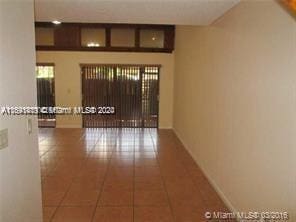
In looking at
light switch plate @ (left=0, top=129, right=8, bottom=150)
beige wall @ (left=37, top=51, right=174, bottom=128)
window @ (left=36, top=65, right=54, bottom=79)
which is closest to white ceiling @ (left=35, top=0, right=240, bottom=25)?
light switch plate @ (left=0, top=129, right=8, bottom=150)

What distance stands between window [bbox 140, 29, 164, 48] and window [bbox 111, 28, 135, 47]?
29 centimetres

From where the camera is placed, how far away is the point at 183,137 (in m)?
6.26

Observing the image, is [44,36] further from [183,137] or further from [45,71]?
[183,137]

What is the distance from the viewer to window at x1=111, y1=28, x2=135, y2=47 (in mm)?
7840

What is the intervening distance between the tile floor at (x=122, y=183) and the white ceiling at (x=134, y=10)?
7.25 ft

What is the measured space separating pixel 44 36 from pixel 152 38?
313 centimetres

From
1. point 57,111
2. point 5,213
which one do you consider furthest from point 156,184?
point 57,111

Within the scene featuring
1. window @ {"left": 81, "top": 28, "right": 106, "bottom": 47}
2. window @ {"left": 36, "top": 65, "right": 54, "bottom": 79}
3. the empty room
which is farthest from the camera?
window @ {"left": 36, "top": 65, "right": 54, "bottom": 79}

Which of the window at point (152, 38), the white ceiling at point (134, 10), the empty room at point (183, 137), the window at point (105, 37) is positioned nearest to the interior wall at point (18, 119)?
the empty room at point (183, 137)

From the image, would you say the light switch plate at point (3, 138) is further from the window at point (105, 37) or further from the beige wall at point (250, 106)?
the window at point (105, 37)

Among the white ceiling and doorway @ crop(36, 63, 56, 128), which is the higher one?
the white ceiling

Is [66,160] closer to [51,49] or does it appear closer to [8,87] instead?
[8,87]

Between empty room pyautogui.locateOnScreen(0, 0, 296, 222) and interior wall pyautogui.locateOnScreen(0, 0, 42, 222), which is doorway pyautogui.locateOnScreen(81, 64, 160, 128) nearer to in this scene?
empty room pyautogui.locateOnScreen(0, 0, 296, 222)

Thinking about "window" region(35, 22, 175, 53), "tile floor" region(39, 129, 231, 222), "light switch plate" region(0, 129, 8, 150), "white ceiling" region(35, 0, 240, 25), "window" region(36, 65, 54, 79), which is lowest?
"tile floor" region(39, 129, 231, 222)
